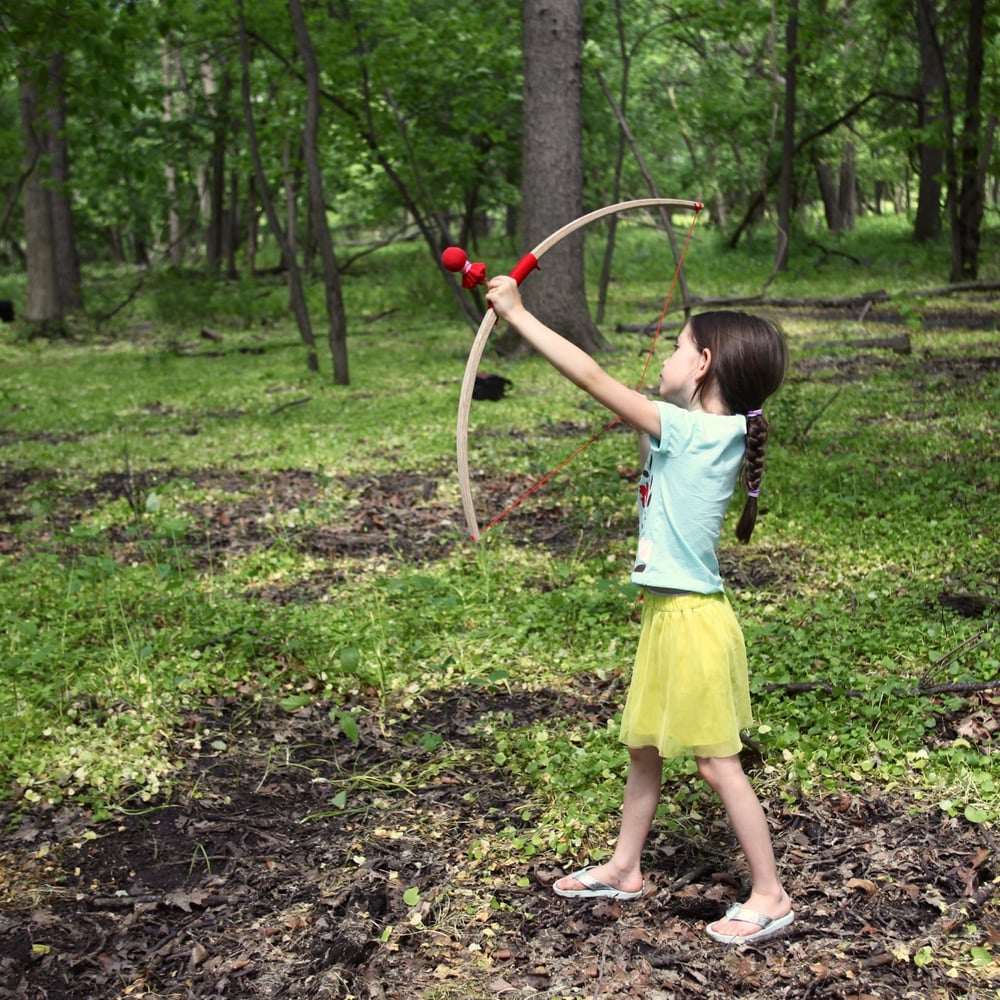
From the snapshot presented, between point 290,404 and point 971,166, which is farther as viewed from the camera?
point 971,166

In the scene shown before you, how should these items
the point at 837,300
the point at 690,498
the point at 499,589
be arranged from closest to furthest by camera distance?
the point at 690,498 < the point at 499,589 < the point at 837,300

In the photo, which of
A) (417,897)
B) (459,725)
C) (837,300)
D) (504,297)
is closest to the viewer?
(504,297)

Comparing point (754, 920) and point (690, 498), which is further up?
point (690, 498)

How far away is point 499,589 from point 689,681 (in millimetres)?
3083

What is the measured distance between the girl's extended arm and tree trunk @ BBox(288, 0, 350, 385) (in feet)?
32.1

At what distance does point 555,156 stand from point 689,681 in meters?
11.7

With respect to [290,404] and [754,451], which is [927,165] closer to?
[290,404]

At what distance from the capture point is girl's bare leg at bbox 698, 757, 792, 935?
10.3 feet

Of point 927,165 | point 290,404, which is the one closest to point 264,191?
point 290,404

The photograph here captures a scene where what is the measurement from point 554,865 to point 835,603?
2380 mm

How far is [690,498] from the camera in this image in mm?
3141

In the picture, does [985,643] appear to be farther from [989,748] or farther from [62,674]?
[62,674]

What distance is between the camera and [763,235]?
29.5 m

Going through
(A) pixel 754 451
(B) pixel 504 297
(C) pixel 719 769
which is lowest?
(C) pixel 719 769
